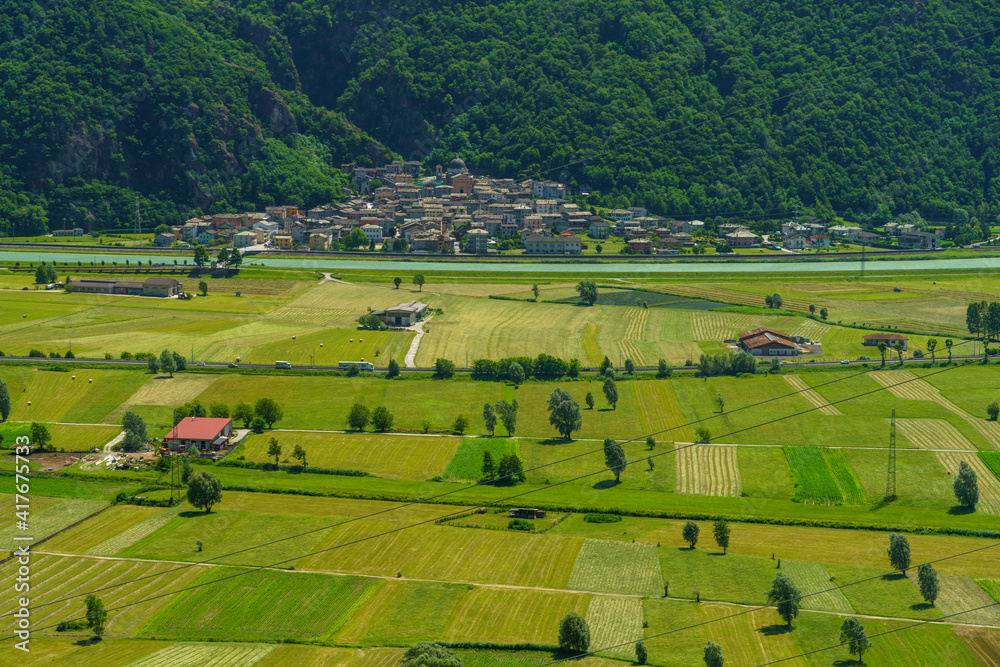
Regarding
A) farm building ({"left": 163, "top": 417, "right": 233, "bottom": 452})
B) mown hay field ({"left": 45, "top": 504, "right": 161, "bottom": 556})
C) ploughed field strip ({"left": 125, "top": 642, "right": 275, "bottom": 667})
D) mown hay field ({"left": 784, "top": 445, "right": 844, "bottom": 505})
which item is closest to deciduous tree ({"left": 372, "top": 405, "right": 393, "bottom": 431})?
farm building ({"left": 163, "top": 417, "right": 233, "bottom": 452})

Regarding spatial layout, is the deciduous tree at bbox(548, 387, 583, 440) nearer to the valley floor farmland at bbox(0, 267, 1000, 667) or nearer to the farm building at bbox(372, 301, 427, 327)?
the valley floor farmland at bbox(0, 267, 1000, 667)

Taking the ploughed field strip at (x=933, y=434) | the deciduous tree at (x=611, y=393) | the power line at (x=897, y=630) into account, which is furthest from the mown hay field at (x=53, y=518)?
the ploughed field strip at (x=933, y=434)

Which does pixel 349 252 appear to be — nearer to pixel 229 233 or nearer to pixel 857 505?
pixel 229 233

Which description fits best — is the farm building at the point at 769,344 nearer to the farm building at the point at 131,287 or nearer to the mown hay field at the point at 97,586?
the mown hay field at the point at 97,586

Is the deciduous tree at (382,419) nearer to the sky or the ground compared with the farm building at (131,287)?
nearer to the ground

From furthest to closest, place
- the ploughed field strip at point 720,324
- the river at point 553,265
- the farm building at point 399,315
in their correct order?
the river at point 553,265 < the farm building at point 399,315 < the ploughed field strip at point 720,324

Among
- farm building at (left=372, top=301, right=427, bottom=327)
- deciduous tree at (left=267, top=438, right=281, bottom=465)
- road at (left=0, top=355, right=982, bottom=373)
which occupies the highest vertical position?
farm building at (left=372, top=301, right=427, bottom=327)
